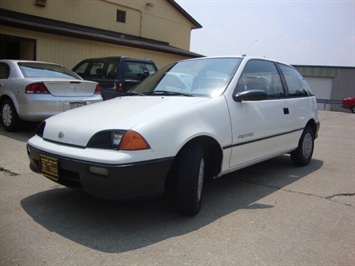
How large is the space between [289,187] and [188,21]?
1906 cm

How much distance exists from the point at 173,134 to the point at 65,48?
11.7 metres

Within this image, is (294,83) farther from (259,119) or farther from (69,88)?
(69,88)

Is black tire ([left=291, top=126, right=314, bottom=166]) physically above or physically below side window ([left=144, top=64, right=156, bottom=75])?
below

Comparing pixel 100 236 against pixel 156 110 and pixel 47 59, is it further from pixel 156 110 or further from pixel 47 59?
pixel 47 59

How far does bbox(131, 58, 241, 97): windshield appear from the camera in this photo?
3.96 metres

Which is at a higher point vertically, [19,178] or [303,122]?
[303,122]

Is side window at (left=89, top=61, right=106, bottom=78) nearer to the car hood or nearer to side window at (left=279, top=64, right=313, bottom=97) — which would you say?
side window at (left=279, top=64, right=313, bottom=97)

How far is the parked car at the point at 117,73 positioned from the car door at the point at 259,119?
4.39 metres

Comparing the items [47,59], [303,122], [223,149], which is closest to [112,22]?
[47,59]

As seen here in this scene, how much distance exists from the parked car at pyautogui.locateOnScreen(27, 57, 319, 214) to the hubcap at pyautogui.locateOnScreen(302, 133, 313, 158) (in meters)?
0.95

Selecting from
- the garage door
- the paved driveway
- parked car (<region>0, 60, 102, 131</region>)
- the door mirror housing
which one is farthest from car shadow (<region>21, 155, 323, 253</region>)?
the garage door

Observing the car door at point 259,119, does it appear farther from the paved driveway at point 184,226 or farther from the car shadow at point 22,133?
the car shadow at point 22,133

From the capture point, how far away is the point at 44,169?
331 cm

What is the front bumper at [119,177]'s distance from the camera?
2.84m
